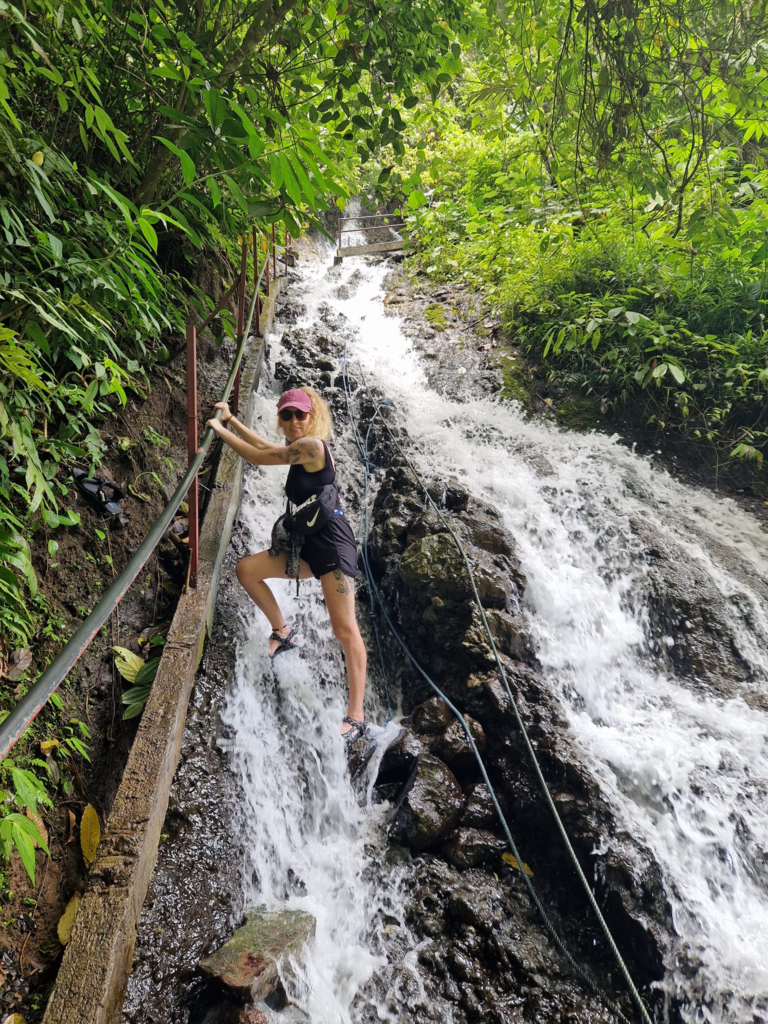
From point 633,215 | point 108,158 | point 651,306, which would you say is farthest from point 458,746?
point 651,306

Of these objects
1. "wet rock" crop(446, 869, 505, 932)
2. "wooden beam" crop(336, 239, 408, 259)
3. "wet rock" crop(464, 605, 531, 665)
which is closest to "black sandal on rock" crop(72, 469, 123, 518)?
"wet rock" crop(464, 605, 531, 665)

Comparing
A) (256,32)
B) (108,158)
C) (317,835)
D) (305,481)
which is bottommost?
(317,835)

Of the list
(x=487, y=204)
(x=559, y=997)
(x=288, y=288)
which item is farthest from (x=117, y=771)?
(x=487, y=204)

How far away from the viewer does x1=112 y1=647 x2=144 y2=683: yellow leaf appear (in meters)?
2.92

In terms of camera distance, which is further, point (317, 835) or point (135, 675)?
point (317, 835)

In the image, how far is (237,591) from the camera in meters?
4.11

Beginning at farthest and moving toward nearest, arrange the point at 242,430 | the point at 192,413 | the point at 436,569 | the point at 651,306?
the point at 651,306 → the point at 436,569 → the point at 242,430 → the point at 192,413

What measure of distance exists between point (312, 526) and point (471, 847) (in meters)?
2.12

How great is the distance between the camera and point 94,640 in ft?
9.48

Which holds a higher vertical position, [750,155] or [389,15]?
[750,155]

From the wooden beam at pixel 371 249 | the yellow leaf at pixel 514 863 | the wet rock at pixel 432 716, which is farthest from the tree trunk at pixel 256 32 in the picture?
the wooden beam at pixel 371 249

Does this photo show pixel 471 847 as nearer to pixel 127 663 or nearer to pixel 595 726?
pixel 595 726

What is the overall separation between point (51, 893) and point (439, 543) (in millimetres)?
3258

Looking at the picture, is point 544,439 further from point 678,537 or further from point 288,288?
point 288,288
